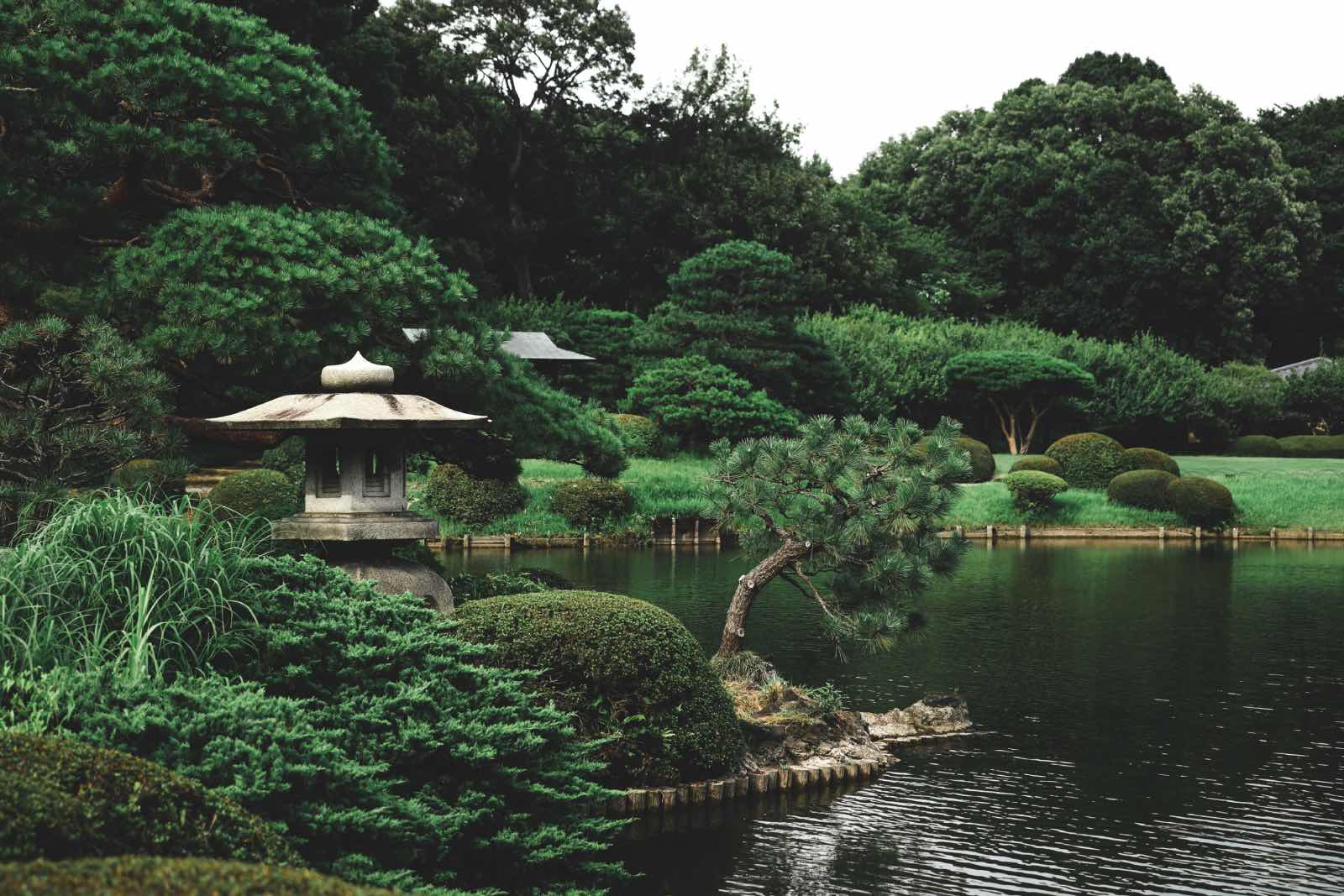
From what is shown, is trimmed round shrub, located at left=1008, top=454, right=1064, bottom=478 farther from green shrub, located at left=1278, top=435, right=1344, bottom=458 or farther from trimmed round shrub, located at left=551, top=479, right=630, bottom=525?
green shrub, located at left=1278, top=435, right=1344, bottom=458

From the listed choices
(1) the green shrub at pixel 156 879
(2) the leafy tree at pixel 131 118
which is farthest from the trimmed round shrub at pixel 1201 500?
(1) the green shrub at pixel 156 879

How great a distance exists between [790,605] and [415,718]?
533 inches

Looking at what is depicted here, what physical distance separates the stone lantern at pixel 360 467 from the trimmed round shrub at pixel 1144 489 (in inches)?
981

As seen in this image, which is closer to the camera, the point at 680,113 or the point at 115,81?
the point at 115,81

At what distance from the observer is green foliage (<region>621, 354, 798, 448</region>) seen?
33.6 m

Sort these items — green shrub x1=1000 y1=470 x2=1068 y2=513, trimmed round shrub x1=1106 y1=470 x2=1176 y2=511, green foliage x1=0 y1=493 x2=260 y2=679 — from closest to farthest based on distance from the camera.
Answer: green foliage x1=0 y1=493 x2=260 y2=679
green shrub x1=1000 y1=470 x2=1068 y2=513
trimmed round shrub x1=1106 y1=470 x2=1176 y2=511

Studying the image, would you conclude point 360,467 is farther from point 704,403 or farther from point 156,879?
point 704,403

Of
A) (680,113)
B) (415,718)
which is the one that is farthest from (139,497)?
(680,113)

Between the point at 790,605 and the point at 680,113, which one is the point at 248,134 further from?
the point at 680,113

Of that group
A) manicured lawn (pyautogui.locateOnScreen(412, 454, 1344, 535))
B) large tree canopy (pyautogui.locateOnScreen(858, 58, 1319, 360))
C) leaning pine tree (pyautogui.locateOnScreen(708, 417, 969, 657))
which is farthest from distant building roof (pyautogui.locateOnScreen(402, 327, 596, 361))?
large tree canopy (pyautogui.locateOnScreen(858, 58, 1319, 360))

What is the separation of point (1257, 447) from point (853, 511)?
1438 inches

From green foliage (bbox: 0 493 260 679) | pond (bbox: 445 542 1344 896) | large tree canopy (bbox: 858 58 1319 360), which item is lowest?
pond (bbox: 445 542 1344 896)

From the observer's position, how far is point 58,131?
11039mm

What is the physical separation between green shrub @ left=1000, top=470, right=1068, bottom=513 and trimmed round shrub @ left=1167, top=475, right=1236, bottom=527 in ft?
8.60
